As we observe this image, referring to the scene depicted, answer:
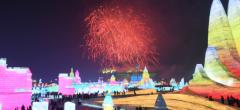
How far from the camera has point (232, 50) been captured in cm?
2306

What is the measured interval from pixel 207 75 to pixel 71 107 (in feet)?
37.7

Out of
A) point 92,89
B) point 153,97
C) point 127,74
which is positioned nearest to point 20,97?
point 153,97

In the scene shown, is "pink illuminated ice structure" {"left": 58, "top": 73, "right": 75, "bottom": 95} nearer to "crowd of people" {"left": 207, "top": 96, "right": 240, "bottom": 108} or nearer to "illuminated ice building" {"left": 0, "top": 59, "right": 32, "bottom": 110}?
"illuminated ice building" {"left": 0, "top": 59, "right": 32, "bottom": 110}

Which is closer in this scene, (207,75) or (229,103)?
(229,103)

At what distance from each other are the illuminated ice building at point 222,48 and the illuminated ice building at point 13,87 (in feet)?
55.8

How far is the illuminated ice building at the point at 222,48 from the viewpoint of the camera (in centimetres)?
2253

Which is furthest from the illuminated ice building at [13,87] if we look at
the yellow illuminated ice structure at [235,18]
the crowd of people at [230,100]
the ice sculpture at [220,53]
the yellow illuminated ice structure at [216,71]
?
the yellow illuminated ice structure at [235,18]

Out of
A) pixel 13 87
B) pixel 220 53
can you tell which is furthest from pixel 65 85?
pixel 220 53

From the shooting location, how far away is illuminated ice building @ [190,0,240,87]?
2253 centimetres

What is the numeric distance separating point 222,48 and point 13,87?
64.9ft

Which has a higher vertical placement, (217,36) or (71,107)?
(217,36)

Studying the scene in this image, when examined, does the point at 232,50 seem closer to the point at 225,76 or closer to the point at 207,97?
the point at 225,76

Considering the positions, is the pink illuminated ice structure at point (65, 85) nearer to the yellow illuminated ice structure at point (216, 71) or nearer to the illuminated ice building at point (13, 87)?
the illuminated ice building at point (13, 87)

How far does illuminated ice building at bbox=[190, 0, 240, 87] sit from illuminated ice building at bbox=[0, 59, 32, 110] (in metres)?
17.0
